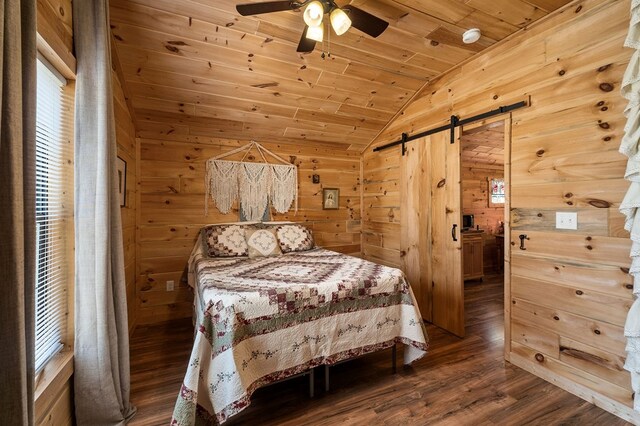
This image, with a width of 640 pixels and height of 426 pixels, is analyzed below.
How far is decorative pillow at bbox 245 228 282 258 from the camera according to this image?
2852mm

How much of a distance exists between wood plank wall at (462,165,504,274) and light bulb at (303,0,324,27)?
4268 millimetres

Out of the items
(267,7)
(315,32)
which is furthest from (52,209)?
(315,32)

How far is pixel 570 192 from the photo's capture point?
1857mm

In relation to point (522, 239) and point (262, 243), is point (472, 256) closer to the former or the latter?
point (522, 239)

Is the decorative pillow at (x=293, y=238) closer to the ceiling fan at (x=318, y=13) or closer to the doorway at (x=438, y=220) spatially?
the doorway at (x=438, y=220)

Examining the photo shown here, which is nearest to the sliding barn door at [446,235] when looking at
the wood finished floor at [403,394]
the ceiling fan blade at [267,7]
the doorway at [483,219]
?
the wood finished floor at [403,394]

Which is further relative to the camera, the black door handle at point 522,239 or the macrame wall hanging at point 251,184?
the macrame wall hanging at point 251,184

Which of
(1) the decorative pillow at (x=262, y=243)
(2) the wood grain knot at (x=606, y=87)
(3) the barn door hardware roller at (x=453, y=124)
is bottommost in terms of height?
(1) the decorative pillow at (x=262, y=243)

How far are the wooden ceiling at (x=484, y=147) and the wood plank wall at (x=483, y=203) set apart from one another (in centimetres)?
8

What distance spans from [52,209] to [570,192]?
305 centimetres

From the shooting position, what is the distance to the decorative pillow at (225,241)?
2.82 meters

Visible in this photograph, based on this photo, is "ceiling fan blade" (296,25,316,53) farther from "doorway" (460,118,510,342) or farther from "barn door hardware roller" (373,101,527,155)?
"doorway" (460,118,510,342)

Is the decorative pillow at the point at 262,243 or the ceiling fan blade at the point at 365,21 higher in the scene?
the ceiling fan blade at the point at 365,21

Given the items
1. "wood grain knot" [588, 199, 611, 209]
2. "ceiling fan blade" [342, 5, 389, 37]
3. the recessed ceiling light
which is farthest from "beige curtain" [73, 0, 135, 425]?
"wood grain knot" [588, 199, 611, 209]
